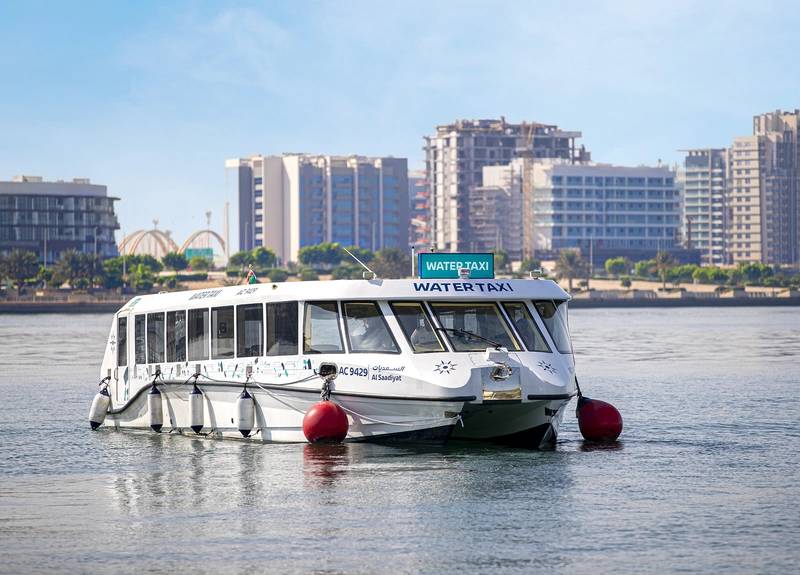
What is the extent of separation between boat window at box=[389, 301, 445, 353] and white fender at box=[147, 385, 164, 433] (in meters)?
9.30

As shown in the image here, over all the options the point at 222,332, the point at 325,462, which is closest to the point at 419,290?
the point at 325,462

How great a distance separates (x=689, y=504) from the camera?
27.5m

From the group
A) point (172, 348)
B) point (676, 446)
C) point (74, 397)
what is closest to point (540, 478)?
point (676, 446)

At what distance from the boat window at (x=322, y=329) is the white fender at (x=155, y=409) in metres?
7.16

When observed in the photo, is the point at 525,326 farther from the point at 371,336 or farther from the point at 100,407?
the point at 100,407

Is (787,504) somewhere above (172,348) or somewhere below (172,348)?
below

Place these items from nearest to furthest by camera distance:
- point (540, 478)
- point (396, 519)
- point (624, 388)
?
point (396, 519)
point (540, 478)
point (624, 388)

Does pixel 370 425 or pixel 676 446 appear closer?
pixel 370 425

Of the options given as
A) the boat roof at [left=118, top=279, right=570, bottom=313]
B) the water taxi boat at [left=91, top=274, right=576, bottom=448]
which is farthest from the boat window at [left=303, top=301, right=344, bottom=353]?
the boat roof at [left=118, top=279, right=570, bottom=313]

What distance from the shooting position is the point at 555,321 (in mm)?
32719

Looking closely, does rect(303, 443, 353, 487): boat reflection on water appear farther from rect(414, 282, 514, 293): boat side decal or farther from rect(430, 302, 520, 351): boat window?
rect(414, 282, 514, 293): boat side decal

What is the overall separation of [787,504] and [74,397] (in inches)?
1335

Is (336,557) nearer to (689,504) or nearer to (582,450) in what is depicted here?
(689,504)

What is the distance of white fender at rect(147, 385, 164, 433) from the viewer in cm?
3862
